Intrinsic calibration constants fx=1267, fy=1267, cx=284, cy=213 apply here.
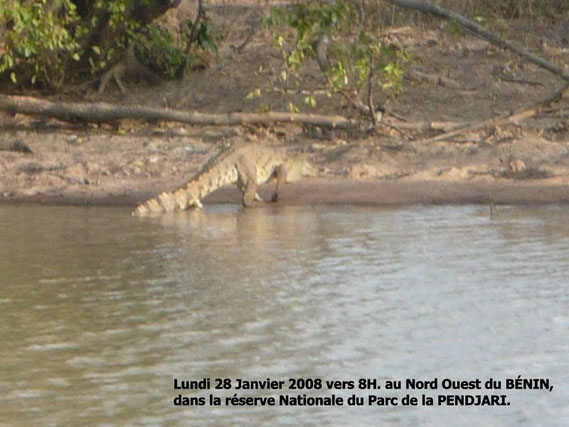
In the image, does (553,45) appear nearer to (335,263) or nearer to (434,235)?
(434,235)

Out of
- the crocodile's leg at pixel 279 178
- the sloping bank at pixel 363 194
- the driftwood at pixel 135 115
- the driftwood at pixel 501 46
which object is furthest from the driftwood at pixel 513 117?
the crocodile's leg at pixel 279 178

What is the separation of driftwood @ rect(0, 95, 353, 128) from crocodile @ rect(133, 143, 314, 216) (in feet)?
5.87

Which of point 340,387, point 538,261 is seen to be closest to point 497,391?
point 340,387

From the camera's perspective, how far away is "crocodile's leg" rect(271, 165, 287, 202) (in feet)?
36.7

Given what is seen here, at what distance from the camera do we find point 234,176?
10.9 metres

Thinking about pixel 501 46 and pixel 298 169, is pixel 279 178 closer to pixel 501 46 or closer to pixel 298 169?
pixel 298 169

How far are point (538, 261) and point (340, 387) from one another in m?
3.01

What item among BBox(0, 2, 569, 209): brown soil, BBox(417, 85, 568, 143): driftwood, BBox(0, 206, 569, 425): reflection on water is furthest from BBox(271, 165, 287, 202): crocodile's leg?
BBox(417, 85, 568, 143): driftwood

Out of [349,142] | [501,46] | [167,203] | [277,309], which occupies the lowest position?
[277,309]

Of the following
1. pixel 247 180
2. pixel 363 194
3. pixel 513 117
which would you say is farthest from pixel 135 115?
pixel 513 117

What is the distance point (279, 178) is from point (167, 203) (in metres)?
1.09

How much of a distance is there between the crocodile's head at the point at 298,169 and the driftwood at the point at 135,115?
1471mm

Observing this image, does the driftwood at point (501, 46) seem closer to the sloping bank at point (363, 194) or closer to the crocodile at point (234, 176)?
the sloping bank at point (363, 194)

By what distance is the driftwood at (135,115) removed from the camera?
42.8 ft
